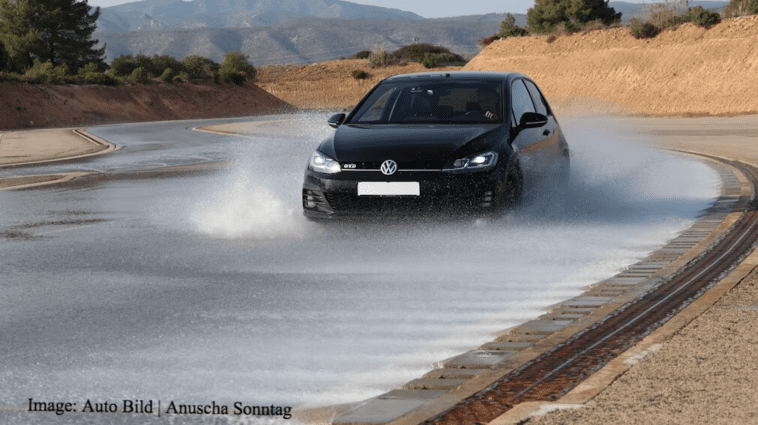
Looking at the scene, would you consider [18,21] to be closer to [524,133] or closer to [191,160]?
[191,160]

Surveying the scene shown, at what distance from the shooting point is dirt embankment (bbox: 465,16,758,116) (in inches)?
2311

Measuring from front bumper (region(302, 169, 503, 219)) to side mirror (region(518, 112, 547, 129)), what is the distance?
3.80 feet

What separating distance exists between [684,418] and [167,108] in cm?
8177

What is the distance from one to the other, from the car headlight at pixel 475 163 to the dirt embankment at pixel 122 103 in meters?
58.1

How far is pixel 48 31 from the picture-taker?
88.8 m

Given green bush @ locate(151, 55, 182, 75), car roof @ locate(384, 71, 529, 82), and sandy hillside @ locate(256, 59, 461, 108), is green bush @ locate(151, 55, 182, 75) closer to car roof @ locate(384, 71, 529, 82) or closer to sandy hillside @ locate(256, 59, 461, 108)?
sandy hillside @ locate(256, 59, 461, 108)

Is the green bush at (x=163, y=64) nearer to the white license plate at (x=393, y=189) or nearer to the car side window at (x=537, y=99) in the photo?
the car side window at (x=537, y=99)

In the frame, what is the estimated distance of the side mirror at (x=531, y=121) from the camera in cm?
1043

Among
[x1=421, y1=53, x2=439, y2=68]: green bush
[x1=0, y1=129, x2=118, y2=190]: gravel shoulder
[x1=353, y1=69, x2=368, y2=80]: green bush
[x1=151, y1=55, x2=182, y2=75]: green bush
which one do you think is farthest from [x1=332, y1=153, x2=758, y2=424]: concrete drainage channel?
[x1=421, y1=53, x2=439, y2=68]: green bush

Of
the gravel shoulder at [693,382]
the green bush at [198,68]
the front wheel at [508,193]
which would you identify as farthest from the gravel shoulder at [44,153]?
the green bush at [198,68]

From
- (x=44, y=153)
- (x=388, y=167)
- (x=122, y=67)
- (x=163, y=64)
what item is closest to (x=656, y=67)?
(x=44, y=153)

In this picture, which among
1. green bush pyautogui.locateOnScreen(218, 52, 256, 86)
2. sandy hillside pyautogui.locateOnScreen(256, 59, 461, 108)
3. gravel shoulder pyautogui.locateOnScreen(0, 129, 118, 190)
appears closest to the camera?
gravel shoulder pyautogui.locateOnScreen(0, 129, 118, 190)

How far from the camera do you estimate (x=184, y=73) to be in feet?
303

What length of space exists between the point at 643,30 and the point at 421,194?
2486 inches
